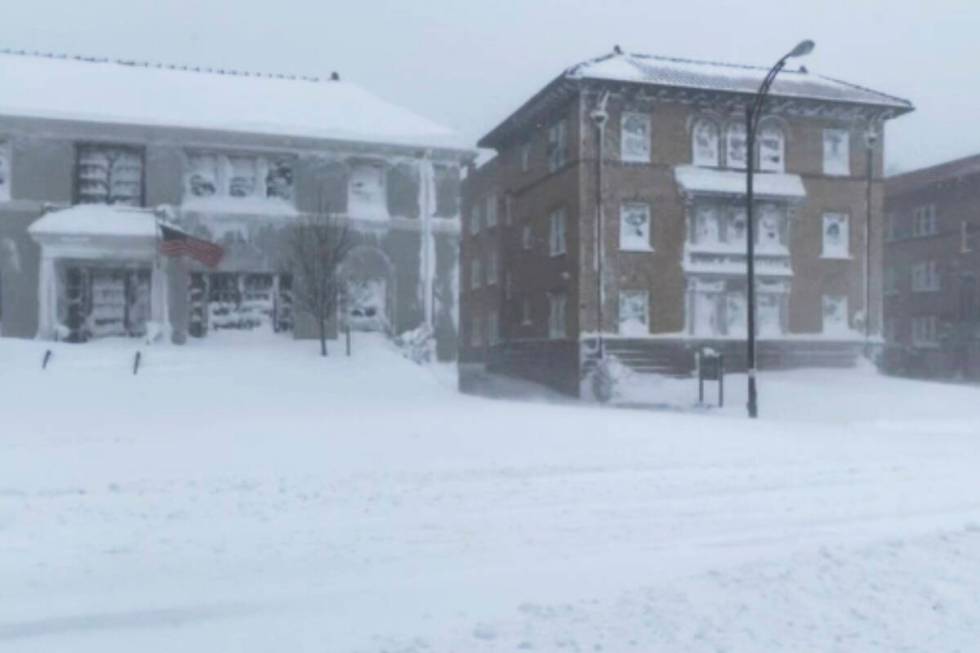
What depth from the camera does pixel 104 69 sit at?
26.7 m

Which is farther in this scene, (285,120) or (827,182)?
(827,182)

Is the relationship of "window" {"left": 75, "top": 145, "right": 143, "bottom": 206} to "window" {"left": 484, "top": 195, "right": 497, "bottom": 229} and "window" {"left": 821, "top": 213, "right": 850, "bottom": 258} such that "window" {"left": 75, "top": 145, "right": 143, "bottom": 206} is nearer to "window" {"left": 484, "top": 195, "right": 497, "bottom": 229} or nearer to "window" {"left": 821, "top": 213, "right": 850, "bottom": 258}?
"window" {"left": 484, "top": 195, "right": 497, "bottom": 229}

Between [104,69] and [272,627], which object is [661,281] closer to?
[104,69]

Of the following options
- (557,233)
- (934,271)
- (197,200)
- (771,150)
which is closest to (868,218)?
(771,150)

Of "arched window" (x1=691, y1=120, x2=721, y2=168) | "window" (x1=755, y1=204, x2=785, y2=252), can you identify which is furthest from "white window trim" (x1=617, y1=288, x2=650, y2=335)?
"arched window" (x1=691, y1=120, x2=721, y2=168)

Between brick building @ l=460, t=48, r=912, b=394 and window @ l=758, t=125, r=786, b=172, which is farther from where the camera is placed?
window @ l=758, t=125, r=786, b=172

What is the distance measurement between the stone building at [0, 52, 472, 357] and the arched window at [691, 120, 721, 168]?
8686 mm

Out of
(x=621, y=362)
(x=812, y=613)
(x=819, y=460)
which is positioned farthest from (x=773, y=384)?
(x=812, y=613)

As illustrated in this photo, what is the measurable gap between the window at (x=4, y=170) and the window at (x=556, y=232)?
16.5 metres

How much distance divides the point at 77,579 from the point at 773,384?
23878mm

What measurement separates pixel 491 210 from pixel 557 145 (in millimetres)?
9541

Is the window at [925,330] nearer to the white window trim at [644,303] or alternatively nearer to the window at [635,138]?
the white window trim at [644,303]

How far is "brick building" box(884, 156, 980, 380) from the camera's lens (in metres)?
40.7

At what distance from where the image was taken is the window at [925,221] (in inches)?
1693
